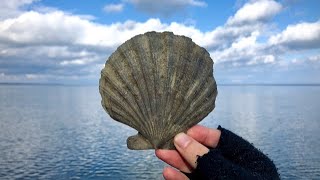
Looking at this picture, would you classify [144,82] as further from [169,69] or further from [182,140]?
[182,140]

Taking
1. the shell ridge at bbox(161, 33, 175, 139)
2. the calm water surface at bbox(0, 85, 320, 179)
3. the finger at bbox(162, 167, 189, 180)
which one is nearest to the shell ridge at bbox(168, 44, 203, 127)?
the shell ridge at bbox(161, 33, 175, 139)

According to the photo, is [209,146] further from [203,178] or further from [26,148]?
[26,148]

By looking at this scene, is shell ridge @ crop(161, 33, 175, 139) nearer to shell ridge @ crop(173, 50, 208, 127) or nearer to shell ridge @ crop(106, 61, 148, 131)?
shell ridge @ crop(173, 50, 208, 127)

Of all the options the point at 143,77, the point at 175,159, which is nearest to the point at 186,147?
the point at 175,159

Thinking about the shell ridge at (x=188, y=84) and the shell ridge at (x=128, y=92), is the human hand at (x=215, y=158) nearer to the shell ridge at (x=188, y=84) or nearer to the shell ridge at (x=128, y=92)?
the shell ridge at (x=188, y=84)

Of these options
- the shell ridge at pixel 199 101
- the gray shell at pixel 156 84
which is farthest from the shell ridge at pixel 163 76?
the shell ridge at pixel 199 101
